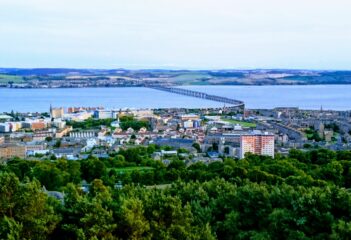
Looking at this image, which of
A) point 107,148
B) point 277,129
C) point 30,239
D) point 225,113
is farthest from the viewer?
point 225,113

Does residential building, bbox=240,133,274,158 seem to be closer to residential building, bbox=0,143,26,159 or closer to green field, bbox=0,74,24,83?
residential building, bbox=0,143,26,159

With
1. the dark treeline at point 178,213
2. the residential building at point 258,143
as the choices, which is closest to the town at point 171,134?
the residential building at point 258,143

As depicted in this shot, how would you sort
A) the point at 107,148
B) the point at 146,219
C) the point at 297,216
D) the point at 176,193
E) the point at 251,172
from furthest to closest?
the point at 107,148
the point at 251,172
the point at 176,193
the point at 297,216
the point at 146,219

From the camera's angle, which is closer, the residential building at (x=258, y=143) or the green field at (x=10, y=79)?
the residential building at (x=258, y=143)

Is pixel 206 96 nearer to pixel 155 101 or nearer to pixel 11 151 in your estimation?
pixel 155 101

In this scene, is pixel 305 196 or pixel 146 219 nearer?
pixel 146 219

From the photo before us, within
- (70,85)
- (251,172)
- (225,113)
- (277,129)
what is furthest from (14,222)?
(70,85)

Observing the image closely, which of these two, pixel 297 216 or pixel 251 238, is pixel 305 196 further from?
pixel 251 238

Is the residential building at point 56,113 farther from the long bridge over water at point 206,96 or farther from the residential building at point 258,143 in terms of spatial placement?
the residential building at point 258,143

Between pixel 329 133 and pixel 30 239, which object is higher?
pixel 30 239
